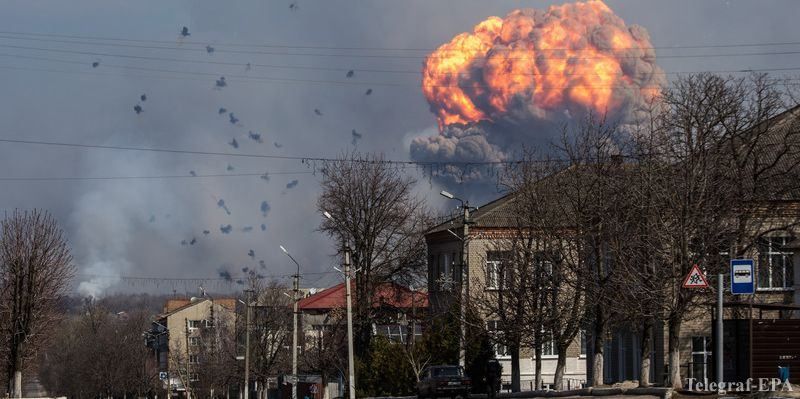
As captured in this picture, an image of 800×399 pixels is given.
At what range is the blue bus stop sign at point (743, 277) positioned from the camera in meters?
27.6

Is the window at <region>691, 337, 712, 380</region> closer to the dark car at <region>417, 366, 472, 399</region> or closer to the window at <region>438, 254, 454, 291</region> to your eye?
the dark car at <region>417, 366, 472, 399</region>

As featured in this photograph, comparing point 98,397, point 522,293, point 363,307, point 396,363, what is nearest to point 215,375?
point 98,397

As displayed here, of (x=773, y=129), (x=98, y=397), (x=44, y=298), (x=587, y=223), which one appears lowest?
(x=98, y=397)

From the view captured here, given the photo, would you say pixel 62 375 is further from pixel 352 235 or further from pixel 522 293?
pixel 522 293

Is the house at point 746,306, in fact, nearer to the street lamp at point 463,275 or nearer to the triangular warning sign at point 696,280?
the street lamp at point 463,275

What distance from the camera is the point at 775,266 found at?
183 feet

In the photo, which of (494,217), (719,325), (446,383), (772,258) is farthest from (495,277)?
(719,325)

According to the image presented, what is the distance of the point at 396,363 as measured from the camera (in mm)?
65625

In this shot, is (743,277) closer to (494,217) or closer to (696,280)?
(696,280)

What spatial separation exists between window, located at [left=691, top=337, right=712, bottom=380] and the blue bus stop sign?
27.9 m

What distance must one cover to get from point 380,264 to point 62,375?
8889 centimetres

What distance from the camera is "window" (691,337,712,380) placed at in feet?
180

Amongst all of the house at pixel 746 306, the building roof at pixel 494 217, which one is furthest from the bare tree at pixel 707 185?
the building roof at pixel 494 217

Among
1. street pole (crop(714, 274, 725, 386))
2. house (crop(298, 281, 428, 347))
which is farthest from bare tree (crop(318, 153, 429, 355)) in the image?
street pole (crop(714, 274, 725, 386))
